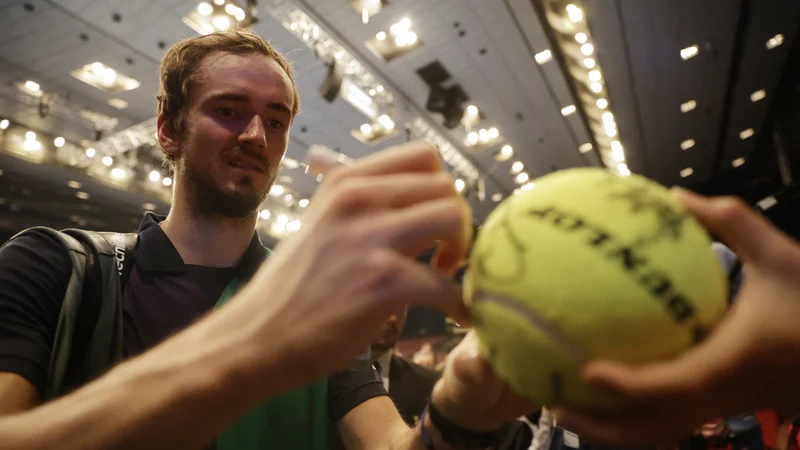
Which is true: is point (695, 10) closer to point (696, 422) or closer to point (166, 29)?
point (166, 29)

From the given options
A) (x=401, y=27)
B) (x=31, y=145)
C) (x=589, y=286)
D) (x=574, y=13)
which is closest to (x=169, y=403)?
(x=589, y=286)

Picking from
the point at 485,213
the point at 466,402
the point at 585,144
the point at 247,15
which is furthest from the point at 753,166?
the point at 466,402

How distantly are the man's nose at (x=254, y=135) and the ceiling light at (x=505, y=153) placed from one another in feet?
27.1

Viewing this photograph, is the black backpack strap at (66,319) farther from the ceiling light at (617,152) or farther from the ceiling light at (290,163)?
the ceiling light at (617,152)

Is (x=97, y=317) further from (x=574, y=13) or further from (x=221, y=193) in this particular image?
(x=574, y=13)

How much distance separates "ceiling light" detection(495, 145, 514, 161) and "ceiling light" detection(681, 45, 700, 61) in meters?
3.21

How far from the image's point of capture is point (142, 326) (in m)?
1.18

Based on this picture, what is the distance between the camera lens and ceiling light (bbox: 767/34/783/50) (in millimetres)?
7432

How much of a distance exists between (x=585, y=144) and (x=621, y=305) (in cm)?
995

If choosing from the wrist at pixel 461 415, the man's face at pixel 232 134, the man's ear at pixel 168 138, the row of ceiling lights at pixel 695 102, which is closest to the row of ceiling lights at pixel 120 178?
the man's ear at pixel 168 138

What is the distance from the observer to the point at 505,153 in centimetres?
941

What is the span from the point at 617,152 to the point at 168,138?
10147 millimetres

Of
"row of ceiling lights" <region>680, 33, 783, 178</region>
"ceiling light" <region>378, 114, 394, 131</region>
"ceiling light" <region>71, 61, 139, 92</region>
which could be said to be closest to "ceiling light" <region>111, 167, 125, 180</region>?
"ceiling light" <region>71, 61, 139, 92</region>

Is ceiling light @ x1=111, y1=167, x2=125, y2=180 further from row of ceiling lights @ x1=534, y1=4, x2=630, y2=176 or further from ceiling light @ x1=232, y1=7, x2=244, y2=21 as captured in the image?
row of ceiling lights @ x1=534, y1=4, x2=630, y2=176
